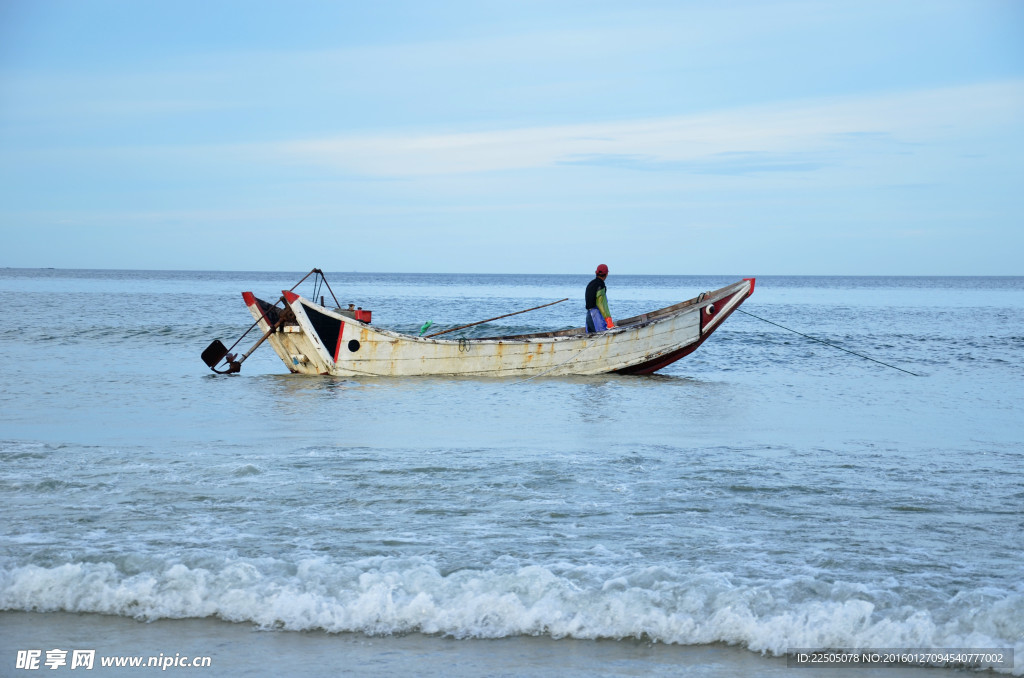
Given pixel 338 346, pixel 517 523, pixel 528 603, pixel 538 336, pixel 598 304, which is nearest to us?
pixel 528 603

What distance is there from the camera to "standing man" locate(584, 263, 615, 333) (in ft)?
47.4

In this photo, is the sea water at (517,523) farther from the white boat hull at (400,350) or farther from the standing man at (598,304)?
the standing man at (598,304)

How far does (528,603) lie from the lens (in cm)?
475

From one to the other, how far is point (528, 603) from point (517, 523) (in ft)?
4.49

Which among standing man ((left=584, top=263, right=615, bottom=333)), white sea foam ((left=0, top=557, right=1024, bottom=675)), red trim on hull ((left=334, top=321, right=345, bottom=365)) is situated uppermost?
standing man ((left=584, top=263, right=615, bottom=333))

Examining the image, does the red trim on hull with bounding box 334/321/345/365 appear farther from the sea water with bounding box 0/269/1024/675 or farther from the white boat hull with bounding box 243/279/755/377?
the sea water with bounding box 0/269/1024/675

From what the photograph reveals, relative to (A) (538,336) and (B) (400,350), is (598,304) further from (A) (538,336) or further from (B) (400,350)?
(B) (400,350)

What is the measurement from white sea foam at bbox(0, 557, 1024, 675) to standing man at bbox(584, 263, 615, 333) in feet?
31.6

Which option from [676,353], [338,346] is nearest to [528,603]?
[338,346]

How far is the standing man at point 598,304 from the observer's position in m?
14.4

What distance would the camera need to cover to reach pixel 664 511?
641cm

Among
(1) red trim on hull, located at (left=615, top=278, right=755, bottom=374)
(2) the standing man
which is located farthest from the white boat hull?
(1) red trim on hull, located at (left=615, top=278, right=755, bottom=374)

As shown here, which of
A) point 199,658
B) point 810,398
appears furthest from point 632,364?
point 199,658

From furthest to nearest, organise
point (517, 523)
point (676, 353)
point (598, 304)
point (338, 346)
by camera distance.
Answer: point (676, 353) → point (598, 304) → point (338, 346) → point (517, 523)
